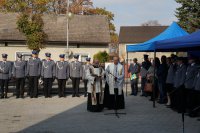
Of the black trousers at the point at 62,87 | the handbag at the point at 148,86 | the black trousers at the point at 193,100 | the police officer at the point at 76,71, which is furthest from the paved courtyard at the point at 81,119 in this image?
the police officer at the point at 76,71

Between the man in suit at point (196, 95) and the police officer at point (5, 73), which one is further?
the police officer at point (5, 73)

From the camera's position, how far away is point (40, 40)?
93.4 feet

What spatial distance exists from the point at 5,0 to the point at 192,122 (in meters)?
38.9

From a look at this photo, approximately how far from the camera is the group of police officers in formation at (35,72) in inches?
610

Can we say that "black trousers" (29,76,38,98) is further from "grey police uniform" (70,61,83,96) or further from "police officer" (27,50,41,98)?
"grey police uniform" (70,61,83,96)

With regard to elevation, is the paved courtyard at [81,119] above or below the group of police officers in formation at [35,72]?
below

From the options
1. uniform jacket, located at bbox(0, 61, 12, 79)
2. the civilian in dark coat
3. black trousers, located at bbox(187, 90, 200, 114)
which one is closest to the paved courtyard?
black trousers, located at bbox(187, 90, 200, 114)

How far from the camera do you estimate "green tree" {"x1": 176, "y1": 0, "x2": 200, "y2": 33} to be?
34406 millimetres

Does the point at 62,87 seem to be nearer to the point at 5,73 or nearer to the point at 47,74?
the point at 47,74

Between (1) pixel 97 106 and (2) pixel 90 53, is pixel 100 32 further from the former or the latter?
(1) pixel 97 106

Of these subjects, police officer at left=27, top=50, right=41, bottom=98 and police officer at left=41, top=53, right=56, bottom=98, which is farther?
police officer at left=41, top=53, right=56, bottom=98

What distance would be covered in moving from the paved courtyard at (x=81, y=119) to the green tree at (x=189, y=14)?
73.0ft

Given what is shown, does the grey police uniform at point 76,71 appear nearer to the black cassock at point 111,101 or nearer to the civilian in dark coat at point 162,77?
the black cassock at point 111,101

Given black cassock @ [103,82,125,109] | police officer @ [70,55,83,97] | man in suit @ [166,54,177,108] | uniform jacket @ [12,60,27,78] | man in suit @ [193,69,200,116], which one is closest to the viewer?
man in suit @ [193,69,200,116]
